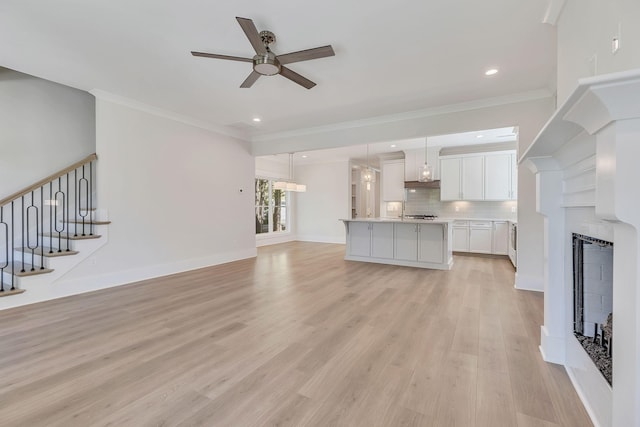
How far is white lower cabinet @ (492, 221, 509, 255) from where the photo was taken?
6.73 metres

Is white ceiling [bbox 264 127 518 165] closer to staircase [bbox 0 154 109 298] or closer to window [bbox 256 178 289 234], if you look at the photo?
window [bbox 256 178 289 234]

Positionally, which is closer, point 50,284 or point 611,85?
point 611,85

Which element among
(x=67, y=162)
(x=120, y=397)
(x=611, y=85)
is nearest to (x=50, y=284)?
(x=67, y=162)

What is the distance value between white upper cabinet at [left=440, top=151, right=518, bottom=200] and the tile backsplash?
17.4 inches

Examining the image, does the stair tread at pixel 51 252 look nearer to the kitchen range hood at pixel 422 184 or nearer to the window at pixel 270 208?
the window at pixel 270 208

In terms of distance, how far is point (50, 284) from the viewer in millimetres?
3711

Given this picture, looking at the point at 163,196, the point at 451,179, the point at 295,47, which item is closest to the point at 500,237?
the point at 451,179

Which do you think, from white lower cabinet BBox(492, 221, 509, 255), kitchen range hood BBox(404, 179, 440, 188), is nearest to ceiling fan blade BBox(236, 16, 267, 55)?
kitchen range hood BBox(404, 179, 440, 188)

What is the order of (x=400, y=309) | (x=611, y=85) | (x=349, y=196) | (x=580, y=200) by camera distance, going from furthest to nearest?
(x=349, y=196), (x=400, y=309), (x=580, y=200), (x=611, y=85)

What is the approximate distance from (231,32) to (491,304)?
434cm

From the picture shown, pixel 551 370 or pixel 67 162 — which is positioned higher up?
pixel 67 162

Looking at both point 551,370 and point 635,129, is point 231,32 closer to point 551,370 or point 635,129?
point 635,129

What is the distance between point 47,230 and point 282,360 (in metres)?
4.71

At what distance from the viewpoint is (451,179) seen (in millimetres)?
7465
